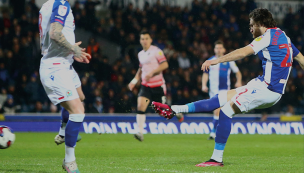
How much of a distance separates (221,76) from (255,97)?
19.5 feet

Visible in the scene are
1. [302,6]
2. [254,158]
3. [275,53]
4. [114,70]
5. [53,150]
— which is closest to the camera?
[275,53]

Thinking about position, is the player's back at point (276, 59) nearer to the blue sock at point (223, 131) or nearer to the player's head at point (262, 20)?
the player's head at point (262, 20)

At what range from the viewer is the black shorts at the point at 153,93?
10297 mm

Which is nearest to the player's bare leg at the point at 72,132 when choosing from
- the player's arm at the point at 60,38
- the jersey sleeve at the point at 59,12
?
the player's arm at the point at 60,38

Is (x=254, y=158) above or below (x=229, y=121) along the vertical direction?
below

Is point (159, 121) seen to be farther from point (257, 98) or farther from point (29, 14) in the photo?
point (257, 98)

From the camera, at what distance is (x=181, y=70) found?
53.3ft

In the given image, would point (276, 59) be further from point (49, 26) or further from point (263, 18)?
point (49, 26)

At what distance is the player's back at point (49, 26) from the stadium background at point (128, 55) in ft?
24.4

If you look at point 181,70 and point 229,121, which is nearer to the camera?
point 229,121

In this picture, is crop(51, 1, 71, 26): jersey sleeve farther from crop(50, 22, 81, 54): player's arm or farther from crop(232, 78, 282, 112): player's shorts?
crop(232, 78, 282, 112): player's shorts

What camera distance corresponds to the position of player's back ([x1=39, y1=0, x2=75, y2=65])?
17.1ft

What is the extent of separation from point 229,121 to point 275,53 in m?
1.08

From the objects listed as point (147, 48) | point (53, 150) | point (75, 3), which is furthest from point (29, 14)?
point (53, 150)
